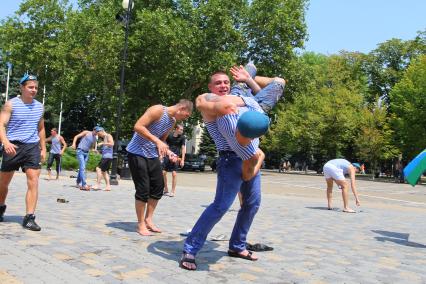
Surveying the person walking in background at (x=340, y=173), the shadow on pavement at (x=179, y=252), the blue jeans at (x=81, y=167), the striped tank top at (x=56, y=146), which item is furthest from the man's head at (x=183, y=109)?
the striped tank top at (x=56, y=146)

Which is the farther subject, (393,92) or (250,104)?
(393,92)

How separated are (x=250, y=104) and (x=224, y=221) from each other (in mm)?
3811

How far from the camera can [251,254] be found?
16.7 feet

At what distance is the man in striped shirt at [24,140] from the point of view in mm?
5941

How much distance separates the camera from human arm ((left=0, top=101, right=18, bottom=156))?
5797mm

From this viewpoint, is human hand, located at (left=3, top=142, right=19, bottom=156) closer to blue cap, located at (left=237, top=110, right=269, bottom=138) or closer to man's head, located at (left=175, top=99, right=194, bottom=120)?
man's head, located at (left=175, top=99, right=194, bottom=120)

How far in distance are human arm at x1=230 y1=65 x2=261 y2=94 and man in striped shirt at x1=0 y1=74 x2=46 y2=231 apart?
2.64 m

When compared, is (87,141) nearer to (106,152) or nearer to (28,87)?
(106,152)

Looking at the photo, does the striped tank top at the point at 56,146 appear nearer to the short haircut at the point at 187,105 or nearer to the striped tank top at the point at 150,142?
the striped tank top at the point at 150,142

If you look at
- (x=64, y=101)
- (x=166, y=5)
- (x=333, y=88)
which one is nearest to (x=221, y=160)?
(x=166, y=5)

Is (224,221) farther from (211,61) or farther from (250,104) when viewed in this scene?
(211,61)

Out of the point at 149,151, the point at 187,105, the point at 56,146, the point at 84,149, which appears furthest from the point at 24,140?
the point at 56,146

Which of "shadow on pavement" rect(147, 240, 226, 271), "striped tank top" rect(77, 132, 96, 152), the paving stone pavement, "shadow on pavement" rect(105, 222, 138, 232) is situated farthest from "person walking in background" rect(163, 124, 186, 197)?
"shadow on pavement" rect(147, 240, 226, 271)

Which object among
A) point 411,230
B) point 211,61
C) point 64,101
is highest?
point 211,61
